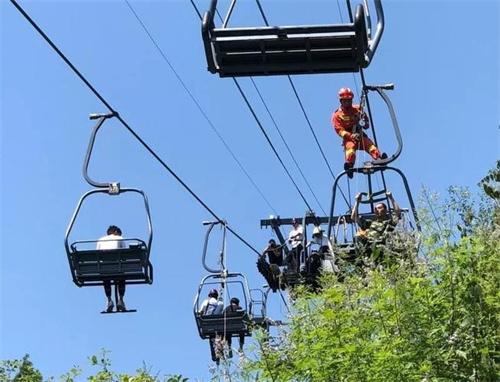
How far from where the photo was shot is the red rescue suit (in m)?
9.33

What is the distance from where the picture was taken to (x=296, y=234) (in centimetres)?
1184

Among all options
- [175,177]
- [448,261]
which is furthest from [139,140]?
[448,261]

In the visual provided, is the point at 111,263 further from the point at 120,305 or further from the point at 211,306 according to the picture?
the point at 211,306

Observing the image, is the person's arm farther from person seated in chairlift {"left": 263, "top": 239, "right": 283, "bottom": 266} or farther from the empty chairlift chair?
the empty chairlift chair

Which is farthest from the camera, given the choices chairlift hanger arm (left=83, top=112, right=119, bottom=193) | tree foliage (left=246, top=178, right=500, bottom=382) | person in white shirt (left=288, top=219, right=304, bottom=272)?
person in white shirt (left=288, top=219, right=304, bottom=272)

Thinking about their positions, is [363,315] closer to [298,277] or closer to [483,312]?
[483,312]

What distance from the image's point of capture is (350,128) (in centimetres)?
955

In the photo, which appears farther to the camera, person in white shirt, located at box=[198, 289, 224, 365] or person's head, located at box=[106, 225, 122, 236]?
person in white shirt, located at box=[198, 289, 224, 365]

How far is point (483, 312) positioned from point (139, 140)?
11.5 feet

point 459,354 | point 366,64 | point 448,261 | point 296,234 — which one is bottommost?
point 459,354

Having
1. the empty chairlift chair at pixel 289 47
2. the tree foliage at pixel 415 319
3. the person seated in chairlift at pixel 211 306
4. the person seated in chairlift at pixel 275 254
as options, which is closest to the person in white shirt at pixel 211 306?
the person seated in chairlift at pixel 211 306

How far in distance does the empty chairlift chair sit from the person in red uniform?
4.45m

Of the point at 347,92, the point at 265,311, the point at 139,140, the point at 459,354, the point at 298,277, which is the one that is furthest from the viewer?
the point at 265,311

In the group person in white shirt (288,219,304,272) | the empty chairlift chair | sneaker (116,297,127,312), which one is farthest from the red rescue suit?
the empty chairlift chair
